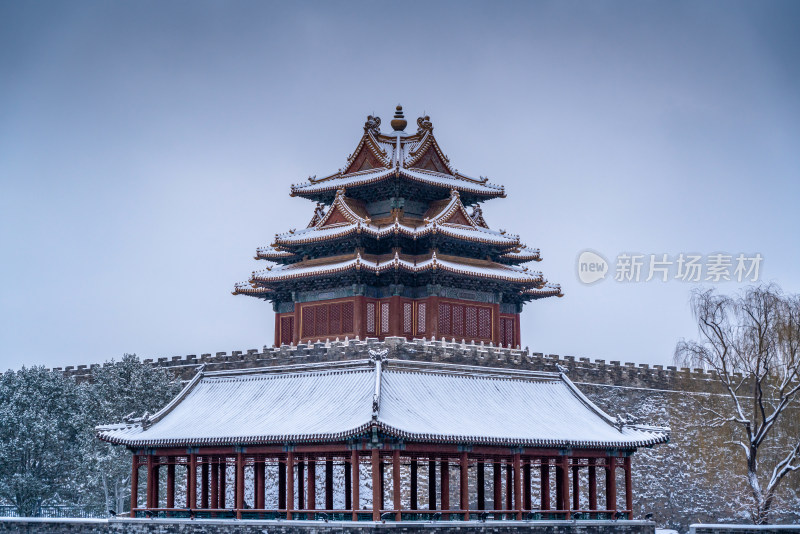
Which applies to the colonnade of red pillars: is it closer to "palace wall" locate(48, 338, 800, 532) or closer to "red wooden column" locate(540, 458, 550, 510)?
"red wooden column" locate(540, 458, 550, 510)

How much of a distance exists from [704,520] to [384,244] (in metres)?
16.6

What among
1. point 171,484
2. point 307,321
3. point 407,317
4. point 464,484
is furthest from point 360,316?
point 464,484

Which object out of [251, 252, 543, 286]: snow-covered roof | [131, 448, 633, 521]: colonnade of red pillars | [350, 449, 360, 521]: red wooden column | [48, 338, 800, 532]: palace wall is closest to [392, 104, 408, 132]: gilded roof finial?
[251, 252, 543, 286]: snow-covered roof

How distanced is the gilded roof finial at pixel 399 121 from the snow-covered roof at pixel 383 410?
50.3ft

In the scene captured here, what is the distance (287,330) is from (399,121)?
395 inches

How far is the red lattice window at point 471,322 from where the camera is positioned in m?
49.7

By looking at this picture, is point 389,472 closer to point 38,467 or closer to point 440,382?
point 440,382

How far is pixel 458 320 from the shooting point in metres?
49.8

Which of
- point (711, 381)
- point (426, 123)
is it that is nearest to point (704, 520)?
point (711, 381)

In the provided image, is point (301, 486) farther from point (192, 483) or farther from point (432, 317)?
point (432, 317)

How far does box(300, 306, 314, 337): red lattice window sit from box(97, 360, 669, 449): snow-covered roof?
8.12 meters

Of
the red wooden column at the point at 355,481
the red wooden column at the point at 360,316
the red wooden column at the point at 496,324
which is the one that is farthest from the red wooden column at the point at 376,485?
the red wooden column at the point at 496,324

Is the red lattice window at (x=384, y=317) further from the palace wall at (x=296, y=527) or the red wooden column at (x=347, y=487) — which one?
the palace wall at (x=296, y=527)

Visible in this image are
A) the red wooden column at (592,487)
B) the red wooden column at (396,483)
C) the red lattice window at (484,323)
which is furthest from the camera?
the red lattice window at (484,323)
